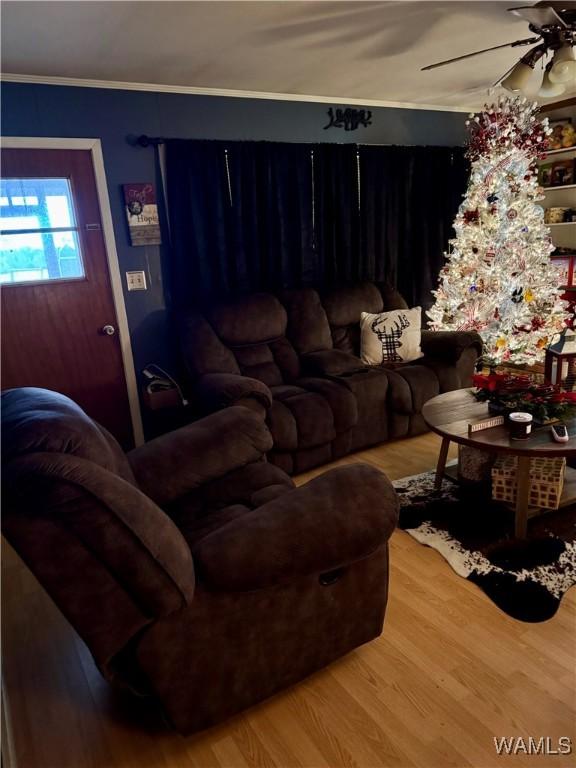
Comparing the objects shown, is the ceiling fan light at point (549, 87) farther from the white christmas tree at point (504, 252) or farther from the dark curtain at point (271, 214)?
the dark curtain at point (271, 214)

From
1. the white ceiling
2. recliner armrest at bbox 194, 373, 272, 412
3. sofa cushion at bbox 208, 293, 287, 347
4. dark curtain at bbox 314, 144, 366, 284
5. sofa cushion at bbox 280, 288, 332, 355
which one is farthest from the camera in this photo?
dark curtain at bbox 314, 144, 366, 284

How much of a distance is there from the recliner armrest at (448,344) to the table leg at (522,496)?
4.96 ft

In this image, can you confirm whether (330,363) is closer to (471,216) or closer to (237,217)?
(237,217)

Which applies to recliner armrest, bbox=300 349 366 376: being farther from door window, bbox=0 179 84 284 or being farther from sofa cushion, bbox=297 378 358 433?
door window, bbox=0 179 84 284

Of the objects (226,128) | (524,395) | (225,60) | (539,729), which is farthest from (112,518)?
(226,128)

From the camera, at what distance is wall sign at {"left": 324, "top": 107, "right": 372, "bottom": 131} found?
421 centimetres

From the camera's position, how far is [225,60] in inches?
119

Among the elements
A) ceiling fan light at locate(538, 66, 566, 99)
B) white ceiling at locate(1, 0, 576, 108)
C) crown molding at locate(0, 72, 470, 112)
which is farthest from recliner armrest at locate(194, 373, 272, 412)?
ceiling fan light at locate(538, 66, 566, 99)

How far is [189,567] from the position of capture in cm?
136

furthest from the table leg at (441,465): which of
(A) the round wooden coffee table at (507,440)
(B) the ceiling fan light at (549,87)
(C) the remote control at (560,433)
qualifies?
(B) the ceiling fan light at (549,87)

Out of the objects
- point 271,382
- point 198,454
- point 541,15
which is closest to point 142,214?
point 271,382

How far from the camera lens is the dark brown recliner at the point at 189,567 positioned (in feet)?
4.05

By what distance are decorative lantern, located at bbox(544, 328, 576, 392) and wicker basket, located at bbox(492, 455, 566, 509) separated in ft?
2.25

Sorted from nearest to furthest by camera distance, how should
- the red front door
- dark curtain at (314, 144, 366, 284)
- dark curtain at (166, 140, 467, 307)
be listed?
the red front door → dark curtain at (166, 140, 467, 307) → dark curtain at (314, 144, 366, 284)
